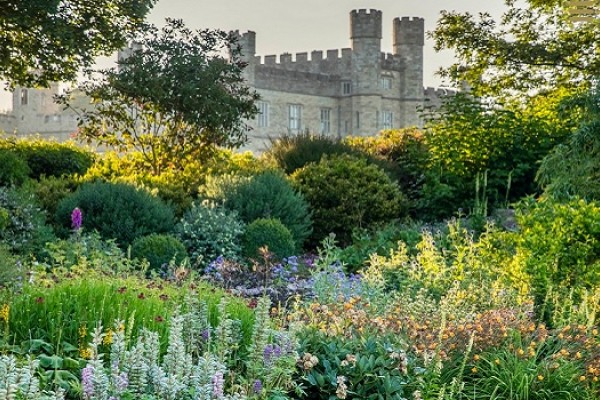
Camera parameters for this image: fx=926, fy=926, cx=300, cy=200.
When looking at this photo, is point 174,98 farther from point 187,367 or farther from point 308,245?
point 187,367

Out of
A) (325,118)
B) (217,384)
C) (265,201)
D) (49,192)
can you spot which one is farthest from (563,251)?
(325,118)

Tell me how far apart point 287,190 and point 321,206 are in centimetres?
122

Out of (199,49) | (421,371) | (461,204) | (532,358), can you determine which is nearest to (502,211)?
(461,204)

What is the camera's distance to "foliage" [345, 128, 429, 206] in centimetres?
1437

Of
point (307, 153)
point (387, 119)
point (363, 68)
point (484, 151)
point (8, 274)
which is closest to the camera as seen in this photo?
point (8, 274)

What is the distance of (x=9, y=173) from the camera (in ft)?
43.2

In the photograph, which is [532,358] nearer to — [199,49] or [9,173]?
[9,173]

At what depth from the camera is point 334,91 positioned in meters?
48.4

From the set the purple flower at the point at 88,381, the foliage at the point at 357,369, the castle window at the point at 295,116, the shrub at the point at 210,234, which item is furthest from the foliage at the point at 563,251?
the castle window at the point at 295,116

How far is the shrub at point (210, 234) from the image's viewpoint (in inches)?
381

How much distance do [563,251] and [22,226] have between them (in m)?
4.91

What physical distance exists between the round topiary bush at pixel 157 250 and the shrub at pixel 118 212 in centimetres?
73

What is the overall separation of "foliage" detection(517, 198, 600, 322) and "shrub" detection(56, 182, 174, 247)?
4268 mm

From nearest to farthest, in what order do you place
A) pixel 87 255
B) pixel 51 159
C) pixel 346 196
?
pixel 87 255, pixel 346 196, pixel 51 159
